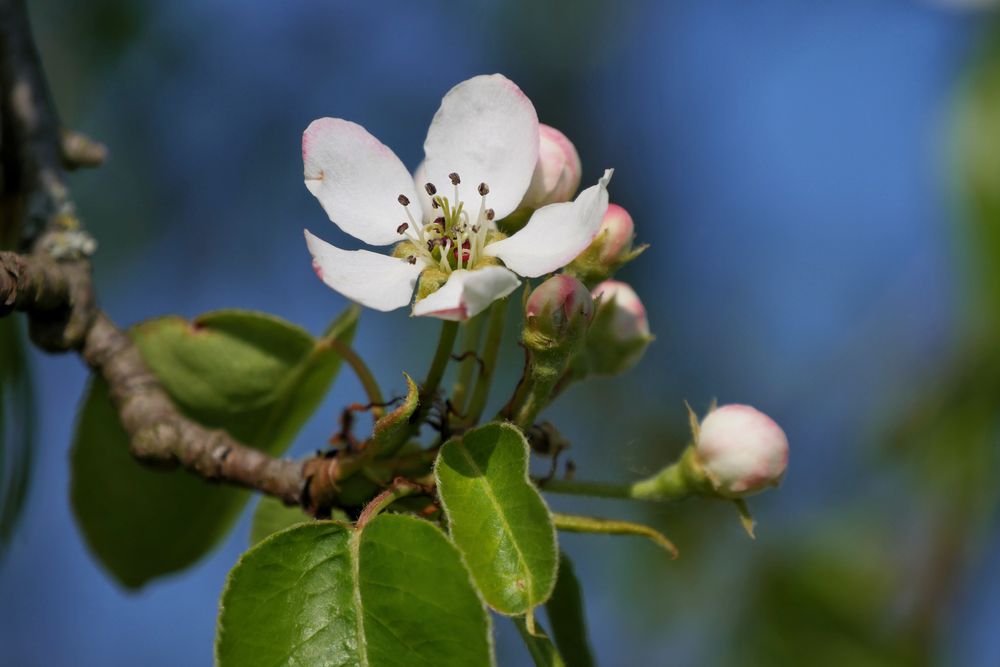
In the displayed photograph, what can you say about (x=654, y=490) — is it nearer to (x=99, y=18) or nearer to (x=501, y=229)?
(x=501, y=229)

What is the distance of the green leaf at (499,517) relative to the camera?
107 cm

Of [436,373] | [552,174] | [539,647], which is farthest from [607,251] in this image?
[539,647]

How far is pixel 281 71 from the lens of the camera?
4.39 metres

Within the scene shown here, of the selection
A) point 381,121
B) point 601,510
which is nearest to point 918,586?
point 601,510

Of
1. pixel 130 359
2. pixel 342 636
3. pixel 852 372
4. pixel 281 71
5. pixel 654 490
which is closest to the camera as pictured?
pixel 342 636

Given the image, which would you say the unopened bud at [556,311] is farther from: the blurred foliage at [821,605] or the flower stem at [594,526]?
the blurred foliage at [821,605]

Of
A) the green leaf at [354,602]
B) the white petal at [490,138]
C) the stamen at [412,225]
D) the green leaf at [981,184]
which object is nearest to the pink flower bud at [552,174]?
the white petal at [490,138]

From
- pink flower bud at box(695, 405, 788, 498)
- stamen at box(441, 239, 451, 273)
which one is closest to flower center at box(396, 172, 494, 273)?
stamen at box(441, 239, 451, 273)

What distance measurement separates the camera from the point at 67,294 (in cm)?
150

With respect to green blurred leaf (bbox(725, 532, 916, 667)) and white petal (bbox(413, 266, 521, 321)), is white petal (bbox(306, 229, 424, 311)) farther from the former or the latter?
green blurred leaf (bbox(725, 532, 916, 667))

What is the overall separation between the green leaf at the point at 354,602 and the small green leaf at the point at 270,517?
45cm

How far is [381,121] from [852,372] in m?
2.07

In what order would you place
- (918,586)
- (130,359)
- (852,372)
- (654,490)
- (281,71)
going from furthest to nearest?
(281,71) → (852,372) → (918,586) → (130,359) → (654,490)

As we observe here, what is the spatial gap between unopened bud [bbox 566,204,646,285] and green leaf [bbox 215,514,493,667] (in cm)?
43
